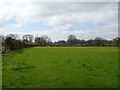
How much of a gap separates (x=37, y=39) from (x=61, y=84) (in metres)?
93.9

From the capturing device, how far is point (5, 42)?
84.3ft

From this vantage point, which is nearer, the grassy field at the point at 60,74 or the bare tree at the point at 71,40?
the grassy field at the point at 60,74

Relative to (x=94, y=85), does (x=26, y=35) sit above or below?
above

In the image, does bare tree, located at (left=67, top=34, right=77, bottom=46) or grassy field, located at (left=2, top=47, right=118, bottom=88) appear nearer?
grassy field, located at (left=2, top=47, right=118, bottom=88)

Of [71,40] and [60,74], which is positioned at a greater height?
[71,40]

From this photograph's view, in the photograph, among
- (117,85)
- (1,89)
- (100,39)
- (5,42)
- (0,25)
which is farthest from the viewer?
(100,39)

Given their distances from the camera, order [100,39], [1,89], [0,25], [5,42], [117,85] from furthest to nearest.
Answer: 1. [100,39]
2. [5,42]
3. [0,25]
4. [117,85]
5. [1,89]

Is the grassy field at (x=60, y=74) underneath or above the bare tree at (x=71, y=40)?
underneath

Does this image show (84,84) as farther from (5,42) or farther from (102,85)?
(5,42)

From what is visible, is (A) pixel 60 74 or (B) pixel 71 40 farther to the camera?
(B) pixel 71 40

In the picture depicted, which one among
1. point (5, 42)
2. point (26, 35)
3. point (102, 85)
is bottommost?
point (102, 85)

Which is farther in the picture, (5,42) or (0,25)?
(5,42)

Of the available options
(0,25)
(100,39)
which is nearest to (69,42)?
(100,39)

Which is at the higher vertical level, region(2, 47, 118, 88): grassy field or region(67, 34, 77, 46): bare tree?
region(67, 34, 77, 46): bare tree
